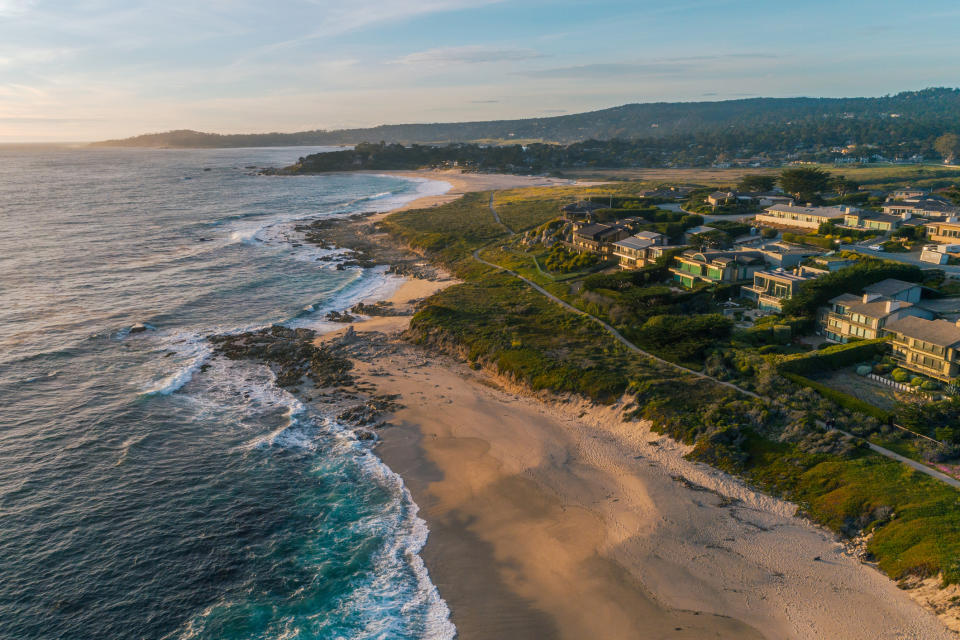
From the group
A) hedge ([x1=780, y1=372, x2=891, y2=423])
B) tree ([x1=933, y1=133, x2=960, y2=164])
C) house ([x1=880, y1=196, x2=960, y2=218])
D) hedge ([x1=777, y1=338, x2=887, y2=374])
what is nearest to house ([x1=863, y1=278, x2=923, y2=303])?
hedge ([x1=777, y1=338, x2=887, y2=374])

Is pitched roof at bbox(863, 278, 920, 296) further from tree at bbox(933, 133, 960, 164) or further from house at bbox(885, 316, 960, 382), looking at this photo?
tree at bbox(933, 133, 960, 164)

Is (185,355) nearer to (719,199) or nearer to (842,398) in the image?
(842,398)

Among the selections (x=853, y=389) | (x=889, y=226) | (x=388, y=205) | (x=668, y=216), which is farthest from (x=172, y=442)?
(x=388, y=205)

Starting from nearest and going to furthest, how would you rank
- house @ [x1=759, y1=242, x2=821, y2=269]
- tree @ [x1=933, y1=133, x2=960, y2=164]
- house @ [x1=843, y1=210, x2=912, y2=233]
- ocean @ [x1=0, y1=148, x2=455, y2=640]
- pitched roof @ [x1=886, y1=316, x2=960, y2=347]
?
ocean @ [x1=0, y1=148, x2=455, y2=640]
pitched roof @ [x1=886, y1=316, x2=960, y2=347]
house @ [x1=759, y1=242, x2=821, y2=269]
house @ [x1=843, y1=210, x2=912, y2=233]
tree @ [x1=933, y1=133, x2=960, y2=164]

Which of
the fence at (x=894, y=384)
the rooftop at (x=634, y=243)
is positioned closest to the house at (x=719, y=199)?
the rooftop at (x=634, y=243)

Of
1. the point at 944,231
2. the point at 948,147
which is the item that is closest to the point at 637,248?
the point at 944,231

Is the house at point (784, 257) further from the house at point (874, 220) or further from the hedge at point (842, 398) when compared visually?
the hedge at point (842, 398)

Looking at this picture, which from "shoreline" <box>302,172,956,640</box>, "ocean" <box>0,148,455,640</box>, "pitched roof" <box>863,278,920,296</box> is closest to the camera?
"shoreline" <box>302,172,956,640</box>
